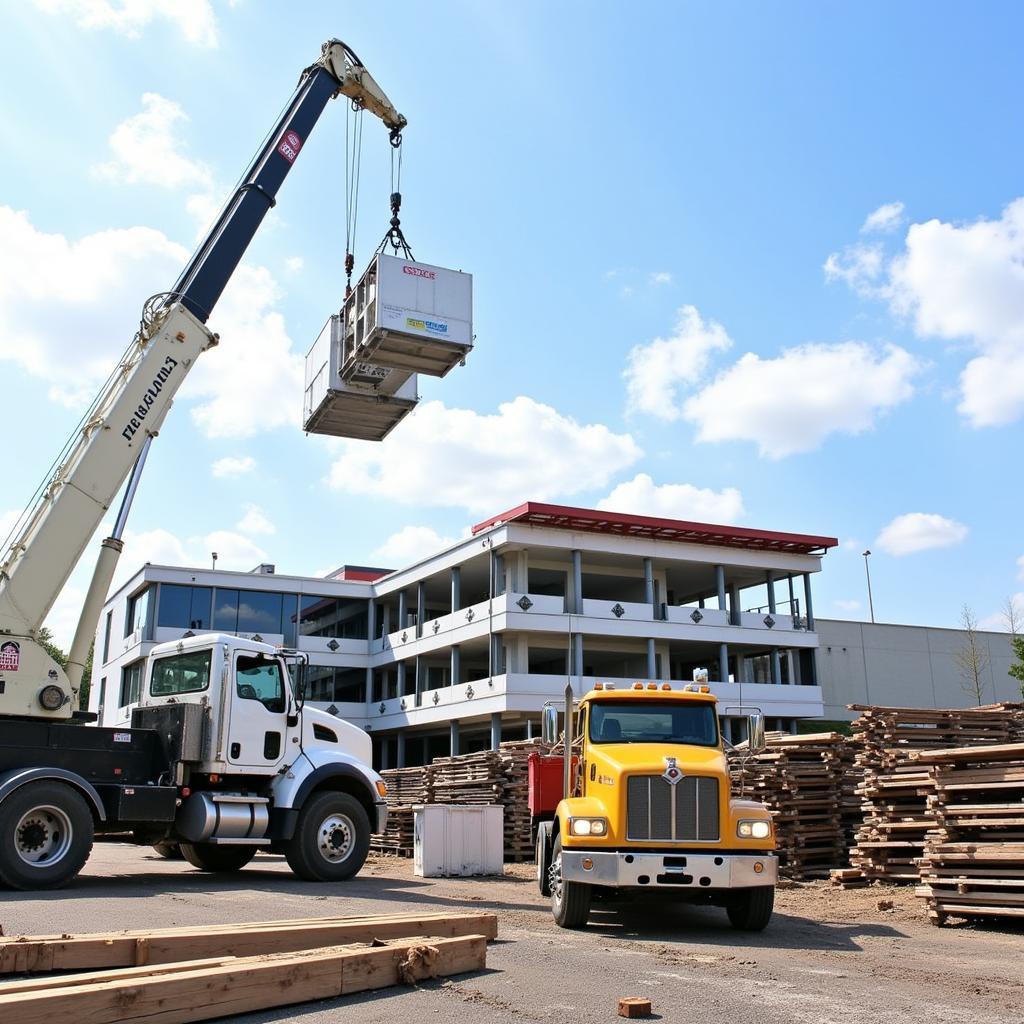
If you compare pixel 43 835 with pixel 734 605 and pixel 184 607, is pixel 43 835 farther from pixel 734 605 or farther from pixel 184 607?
pixel 734 605

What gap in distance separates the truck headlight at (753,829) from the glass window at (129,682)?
38.3 meters

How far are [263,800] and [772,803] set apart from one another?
8.00 m

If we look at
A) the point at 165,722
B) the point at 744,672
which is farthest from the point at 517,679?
the point at 165,722

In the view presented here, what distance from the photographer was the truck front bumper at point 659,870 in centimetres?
987

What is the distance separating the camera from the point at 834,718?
5081cm

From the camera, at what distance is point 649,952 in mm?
9016

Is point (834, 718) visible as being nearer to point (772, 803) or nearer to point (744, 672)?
point (744, 672)

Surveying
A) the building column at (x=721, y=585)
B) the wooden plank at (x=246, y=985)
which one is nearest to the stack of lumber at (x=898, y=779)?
the wooden plank at (x=246, y=985)

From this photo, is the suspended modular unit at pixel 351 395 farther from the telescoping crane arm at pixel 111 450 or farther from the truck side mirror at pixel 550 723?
the truck side mirror at pixel 550 723

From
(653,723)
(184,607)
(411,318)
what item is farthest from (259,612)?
(653,723)

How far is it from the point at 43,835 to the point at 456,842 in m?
7.10

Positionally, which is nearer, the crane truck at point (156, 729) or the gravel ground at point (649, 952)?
the gravel ground at point (649, 952)

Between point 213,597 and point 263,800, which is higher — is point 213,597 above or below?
above

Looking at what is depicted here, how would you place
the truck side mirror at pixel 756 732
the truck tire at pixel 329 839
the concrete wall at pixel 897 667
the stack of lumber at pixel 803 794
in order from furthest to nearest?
the concrete wall at pixel 897 667
the stack of lumber at pixel 803 794
the truck tire at pixel 329 839
the truck side mirror at pixel 756 732
